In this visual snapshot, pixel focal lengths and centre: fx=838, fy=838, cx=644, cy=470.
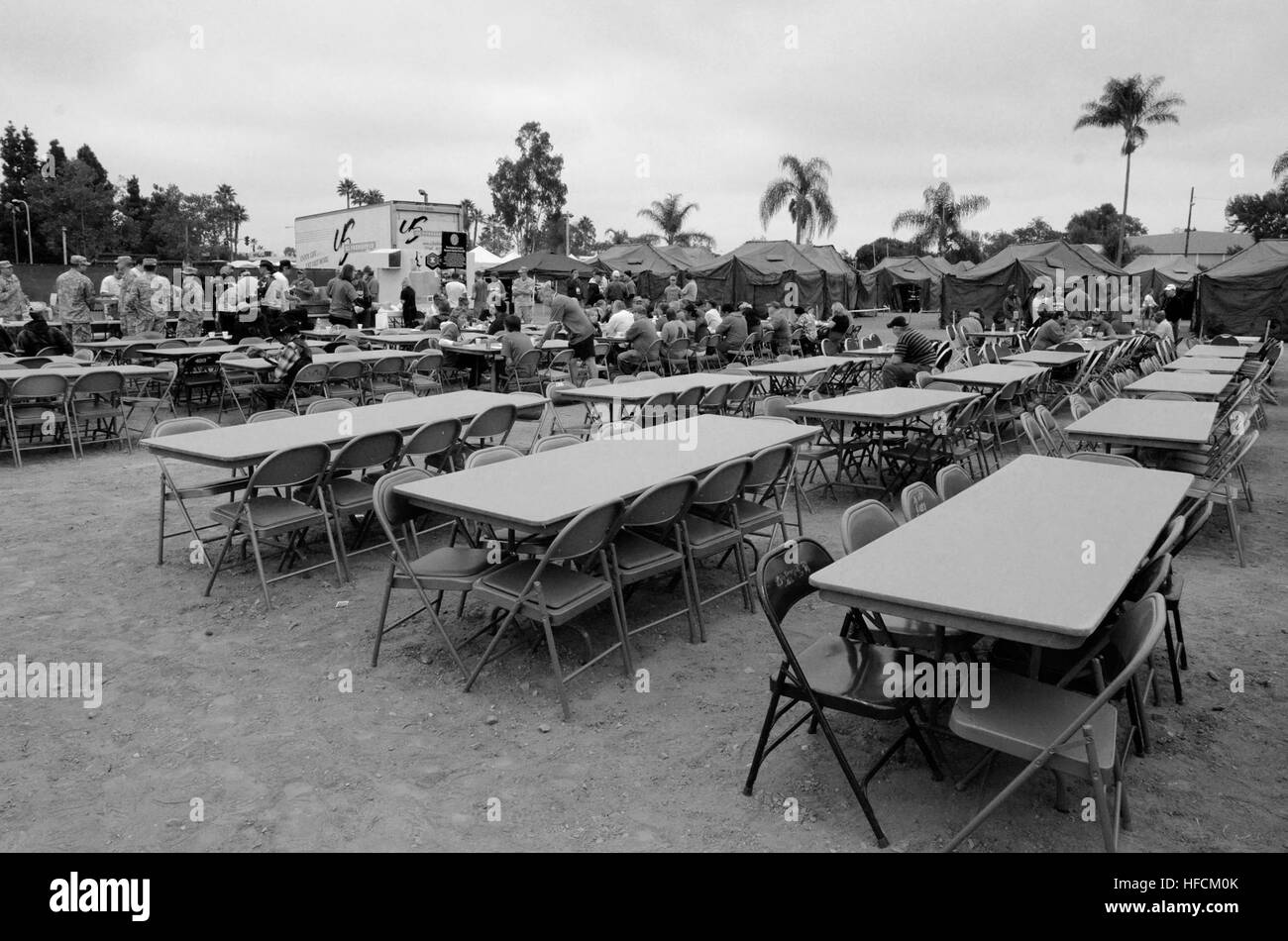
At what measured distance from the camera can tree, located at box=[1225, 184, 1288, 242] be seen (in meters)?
53.3

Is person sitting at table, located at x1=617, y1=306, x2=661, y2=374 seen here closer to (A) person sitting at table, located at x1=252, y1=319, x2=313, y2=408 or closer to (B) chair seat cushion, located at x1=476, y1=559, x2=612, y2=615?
(A) person sitting at table, located at x1=252, y1=319, x2=313, y2=408

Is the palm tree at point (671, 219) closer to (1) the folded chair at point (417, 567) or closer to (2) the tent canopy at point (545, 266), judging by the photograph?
(2) the tent canopy at point (545, 266)

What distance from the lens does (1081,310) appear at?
21.7m

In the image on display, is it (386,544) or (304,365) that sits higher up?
(304,365)

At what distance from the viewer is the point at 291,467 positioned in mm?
4355

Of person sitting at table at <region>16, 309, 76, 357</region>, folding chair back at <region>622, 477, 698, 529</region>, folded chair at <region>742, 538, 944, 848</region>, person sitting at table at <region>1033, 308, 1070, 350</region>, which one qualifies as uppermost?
person sitting at table at <region>1033, 308, 1070, 350</region>

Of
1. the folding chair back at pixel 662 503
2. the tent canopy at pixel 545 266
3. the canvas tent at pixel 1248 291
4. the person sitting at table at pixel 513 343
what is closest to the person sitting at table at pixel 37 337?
the person sitting at table at pixel 513 343

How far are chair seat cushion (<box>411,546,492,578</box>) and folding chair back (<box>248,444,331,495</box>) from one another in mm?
929

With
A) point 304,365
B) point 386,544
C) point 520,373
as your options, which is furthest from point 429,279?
point 386,544

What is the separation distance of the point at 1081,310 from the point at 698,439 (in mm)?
20403

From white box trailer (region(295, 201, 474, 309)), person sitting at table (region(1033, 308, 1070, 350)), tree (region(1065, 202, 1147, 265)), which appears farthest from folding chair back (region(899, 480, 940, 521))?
tree (region(1065, 202, 1147, 265))

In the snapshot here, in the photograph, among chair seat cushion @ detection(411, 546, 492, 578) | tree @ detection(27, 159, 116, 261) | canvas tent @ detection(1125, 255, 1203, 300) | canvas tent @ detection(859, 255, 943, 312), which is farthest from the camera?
tree @ detection(27, 159, 116, 261)

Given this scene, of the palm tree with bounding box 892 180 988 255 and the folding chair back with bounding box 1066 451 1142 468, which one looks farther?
the palm tree with bounding box 892 180 988 255
